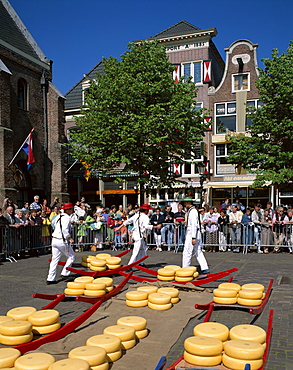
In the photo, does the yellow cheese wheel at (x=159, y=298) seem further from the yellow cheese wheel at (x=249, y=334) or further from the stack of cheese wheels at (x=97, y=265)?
the stack of cheese wheels at (x=97, y=265)

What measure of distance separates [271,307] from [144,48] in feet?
57.7

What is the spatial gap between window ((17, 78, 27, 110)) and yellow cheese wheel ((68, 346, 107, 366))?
944 inches

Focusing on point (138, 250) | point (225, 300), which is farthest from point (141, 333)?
point (138, 250)

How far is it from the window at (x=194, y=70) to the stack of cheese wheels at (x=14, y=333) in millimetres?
28502

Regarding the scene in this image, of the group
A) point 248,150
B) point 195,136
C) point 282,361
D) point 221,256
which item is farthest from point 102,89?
point 282,361

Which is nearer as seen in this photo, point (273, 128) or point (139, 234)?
point (139, 234)

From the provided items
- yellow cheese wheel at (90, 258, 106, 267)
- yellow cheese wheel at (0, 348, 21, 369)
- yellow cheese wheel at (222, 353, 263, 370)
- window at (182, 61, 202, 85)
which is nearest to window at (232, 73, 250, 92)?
window at (182, 61, 202, 85)

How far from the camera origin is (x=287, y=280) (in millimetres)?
9391

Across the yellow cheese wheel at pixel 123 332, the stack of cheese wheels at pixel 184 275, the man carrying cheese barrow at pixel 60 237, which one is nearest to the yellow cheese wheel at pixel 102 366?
the yellow cheese wheel at pixel 123 332

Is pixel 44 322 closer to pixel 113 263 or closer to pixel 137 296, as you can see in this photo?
pixel 137 296

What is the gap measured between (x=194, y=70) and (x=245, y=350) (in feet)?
97.5

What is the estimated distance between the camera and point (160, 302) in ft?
21.7

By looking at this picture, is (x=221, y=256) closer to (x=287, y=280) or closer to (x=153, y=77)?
(x=287, y=280)

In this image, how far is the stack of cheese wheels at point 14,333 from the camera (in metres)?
4.94
